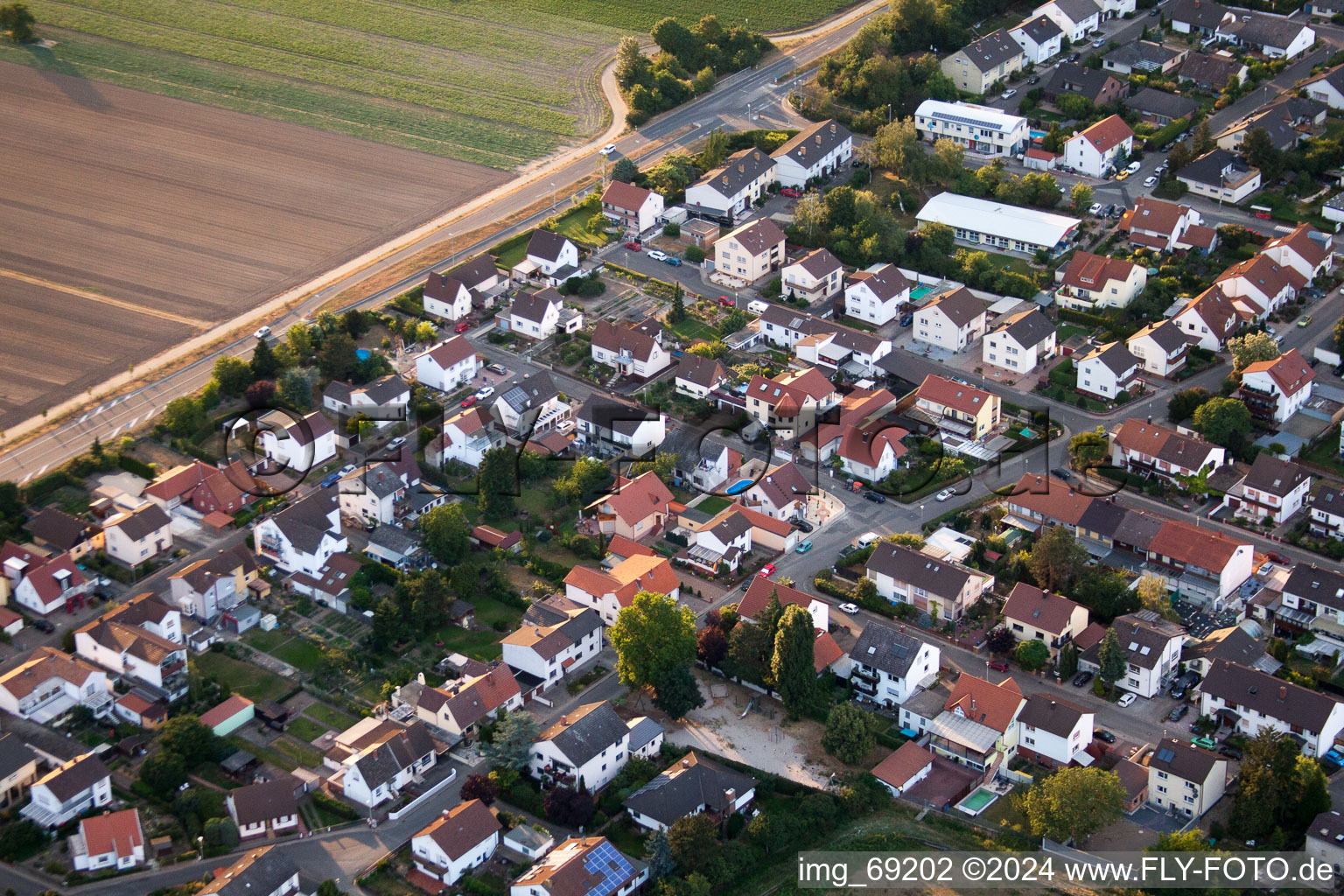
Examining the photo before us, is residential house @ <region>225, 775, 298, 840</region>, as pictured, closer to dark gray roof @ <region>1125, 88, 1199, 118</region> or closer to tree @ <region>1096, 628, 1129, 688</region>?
tree @ <region>1096, 628, 1129, 688</region>

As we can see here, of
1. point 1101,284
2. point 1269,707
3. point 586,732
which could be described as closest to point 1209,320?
point 1101,284

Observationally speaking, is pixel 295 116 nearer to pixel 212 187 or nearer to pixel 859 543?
pixel 212 187

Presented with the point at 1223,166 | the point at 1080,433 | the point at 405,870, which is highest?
the point at 1223,166

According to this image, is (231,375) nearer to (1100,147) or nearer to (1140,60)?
(1100,147)

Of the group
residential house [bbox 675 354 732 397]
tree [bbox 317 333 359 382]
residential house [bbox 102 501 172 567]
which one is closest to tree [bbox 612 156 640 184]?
residential house [bbox 675 354 732 397]

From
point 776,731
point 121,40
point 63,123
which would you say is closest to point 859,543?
point 776,731
